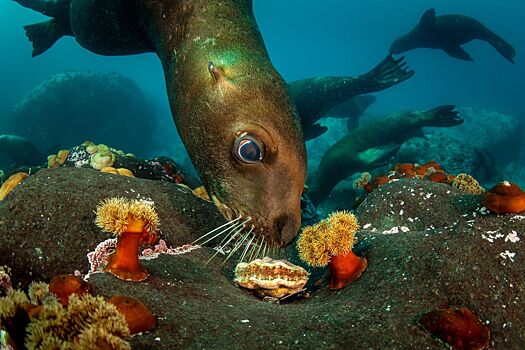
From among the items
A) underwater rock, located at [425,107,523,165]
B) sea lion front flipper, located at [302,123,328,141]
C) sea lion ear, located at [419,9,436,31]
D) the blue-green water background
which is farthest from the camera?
the blue-green water background

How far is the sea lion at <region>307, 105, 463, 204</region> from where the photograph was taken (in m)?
10.1

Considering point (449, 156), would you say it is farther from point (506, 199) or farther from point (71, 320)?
point (71, 320)

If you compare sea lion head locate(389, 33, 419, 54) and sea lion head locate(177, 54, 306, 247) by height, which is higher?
sea lion head locate(177, 54, 306, 247)

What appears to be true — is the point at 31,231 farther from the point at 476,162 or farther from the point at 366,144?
the point at 476,162

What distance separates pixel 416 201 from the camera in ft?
11.7

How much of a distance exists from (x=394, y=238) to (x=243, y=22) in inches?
81.1

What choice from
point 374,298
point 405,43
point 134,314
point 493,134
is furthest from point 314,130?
point 493,134

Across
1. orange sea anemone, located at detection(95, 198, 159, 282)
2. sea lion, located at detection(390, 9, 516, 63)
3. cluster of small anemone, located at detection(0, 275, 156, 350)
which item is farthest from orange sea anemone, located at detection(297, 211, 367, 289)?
sea lion, located at detection(390, 9, 516, 63)

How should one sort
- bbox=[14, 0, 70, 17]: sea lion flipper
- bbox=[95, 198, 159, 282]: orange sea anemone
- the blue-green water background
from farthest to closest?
1. the blue-green water background
2. bbox=[14, 0, 70, 17]: sea lion flipper
3. bbox=[95, 198, 159, 282]: orange sea anemone

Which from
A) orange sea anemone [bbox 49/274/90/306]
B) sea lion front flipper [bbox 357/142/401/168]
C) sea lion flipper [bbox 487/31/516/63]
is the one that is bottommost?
sea lion front flipper [bbox 357/142/401/168]

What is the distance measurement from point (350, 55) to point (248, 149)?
5307 inches

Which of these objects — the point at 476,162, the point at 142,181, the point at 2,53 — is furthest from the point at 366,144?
the point at 2,53

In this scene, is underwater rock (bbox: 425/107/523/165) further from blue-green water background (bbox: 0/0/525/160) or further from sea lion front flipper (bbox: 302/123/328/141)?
blue-green water background (bbox: 0/0/525/160)

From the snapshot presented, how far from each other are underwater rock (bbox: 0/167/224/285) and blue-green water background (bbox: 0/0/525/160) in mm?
38559
